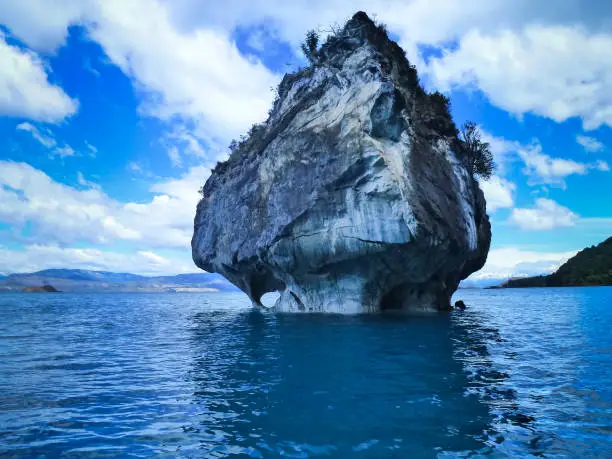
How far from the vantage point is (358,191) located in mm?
Answer: 24953

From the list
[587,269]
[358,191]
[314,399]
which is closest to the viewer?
[314,399]

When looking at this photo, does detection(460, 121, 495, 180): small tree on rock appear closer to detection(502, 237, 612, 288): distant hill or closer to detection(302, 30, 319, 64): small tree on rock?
detection(302, 30, 319, 64): small tree on rock

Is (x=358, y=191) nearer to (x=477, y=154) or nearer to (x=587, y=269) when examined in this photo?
(x=477, y=154)

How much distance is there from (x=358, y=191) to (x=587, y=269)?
101887 millimetres

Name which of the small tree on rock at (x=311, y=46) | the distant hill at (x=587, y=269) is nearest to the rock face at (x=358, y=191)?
the small tree on rock at (x=311, y=46)

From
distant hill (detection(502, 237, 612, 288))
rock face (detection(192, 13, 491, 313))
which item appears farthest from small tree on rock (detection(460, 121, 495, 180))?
distant hill (detection(502, 237, 612, 288))

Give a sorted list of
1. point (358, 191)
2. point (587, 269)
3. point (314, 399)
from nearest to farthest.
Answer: point (314, 399) < point (358, 191) < point (587, 269)

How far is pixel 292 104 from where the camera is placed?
32.5 meters

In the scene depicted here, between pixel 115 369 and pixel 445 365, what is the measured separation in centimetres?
962

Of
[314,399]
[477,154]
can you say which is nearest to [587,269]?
[477,154]

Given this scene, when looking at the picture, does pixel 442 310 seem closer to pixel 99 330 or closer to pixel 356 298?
pixel 356 298

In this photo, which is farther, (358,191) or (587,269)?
(587,269)

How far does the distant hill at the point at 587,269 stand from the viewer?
96.6 metres

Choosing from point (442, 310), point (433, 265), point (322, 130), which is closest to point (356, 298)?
point (433, 265)
